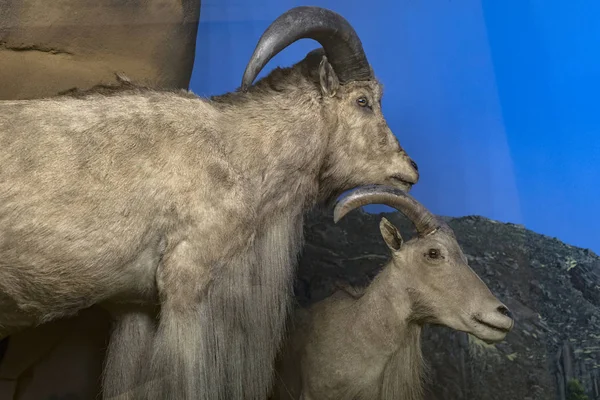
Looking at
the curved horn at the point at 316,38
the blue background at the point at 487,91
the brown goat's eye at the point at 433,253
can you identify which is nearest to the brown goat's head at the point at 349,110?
the curved horn at the point at 316,38

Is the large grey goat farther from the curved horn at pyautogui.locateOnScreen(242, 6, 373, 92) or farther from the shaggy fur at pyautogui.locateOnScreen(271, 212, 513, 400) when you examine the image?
the curved horn at pyautogui.locateOnScreen(242, 6, 373, 92)

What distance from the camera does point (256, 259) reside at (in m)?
2.61

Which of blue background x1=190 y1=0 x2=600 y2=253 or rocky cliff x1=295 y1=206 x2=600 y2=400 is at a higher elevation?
blue background x1=190 y1=0 x2=600 y2=253

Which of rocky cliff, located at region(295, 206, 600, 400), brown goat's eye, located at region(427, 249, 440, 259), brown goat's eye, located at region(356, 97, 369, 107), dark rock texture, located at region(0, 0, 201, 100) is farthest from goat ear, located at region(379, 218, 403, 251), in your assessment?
dark rock texture, located at region(0, 0, 201, 100)

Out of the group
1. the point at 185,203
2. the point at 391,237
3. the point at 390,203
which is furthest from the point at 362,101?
the point at 185,203

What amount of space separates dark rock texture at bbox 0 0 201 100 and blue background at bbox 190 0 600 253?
17 cm

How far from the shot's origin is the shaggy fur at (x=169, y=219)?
91.6 inches

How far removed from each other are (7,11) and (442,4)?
203 cm

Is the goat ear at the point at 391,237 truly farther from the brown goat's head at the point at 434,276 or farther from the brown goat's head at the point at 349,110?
the brown goat's head at the point at 349,110

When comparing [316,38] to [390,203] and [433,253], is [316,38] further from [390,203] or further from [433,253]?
[433,253]

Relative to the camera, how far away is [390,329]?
2.90 metres

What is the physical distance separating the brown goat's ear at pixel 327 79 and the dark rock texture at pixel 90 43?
28.3 inches

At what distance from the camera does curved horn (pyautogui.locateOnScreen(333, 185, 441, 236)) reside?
2.86 meters

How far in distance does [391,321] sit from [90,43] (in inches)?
70.9
